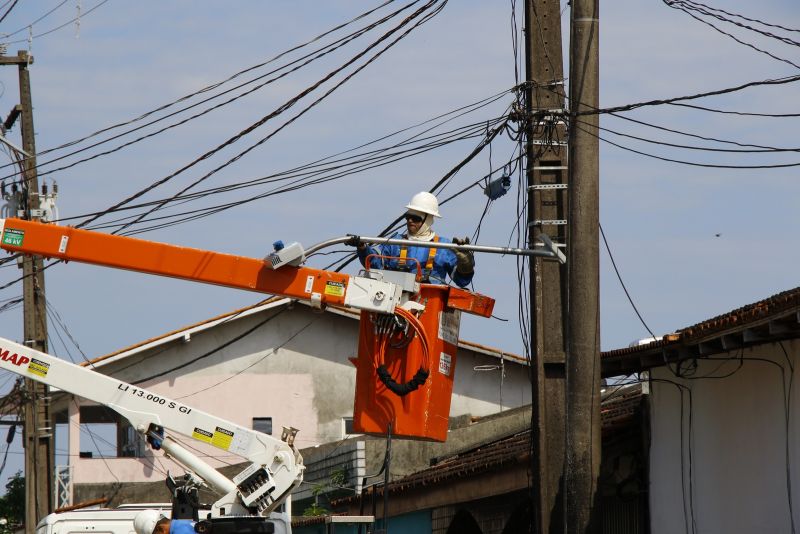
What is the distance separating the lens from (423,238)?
14.5 metres

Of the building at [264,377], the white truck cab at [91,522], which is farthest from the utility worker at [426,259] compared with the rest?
the building at [264,377]

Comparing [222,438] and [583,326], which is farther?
[222,438]

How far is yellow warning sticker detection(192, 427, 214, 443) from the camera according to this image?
14000mm

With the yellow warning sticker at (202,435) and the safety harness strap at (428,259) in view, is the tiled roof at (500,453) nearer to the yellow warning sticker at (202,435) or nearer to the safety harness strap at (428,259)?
the safety harness strap at (428,259)

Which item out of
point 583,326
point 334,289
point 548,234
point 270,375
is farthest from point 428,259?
point 270,375

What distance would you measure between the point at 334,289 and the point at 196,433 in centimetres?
206

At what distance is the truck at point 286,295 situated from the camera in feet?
44.1

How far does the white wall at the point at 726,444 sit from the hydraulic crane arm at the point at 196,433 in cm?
407

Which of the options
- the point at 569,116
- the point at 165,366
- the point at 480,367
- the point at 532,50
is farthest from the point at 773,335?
the point at 165,366

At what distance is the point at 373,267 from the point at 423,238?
655 millimetres

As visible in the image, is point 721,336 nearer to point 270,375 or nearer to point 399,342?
point 399,342

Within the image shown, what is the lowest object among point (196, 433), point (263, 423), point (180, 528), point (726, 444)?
point (180, 528)

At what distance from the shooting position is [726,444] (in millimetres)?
13992

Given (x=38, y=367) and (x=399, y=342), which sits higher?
(x=399, y=342)
